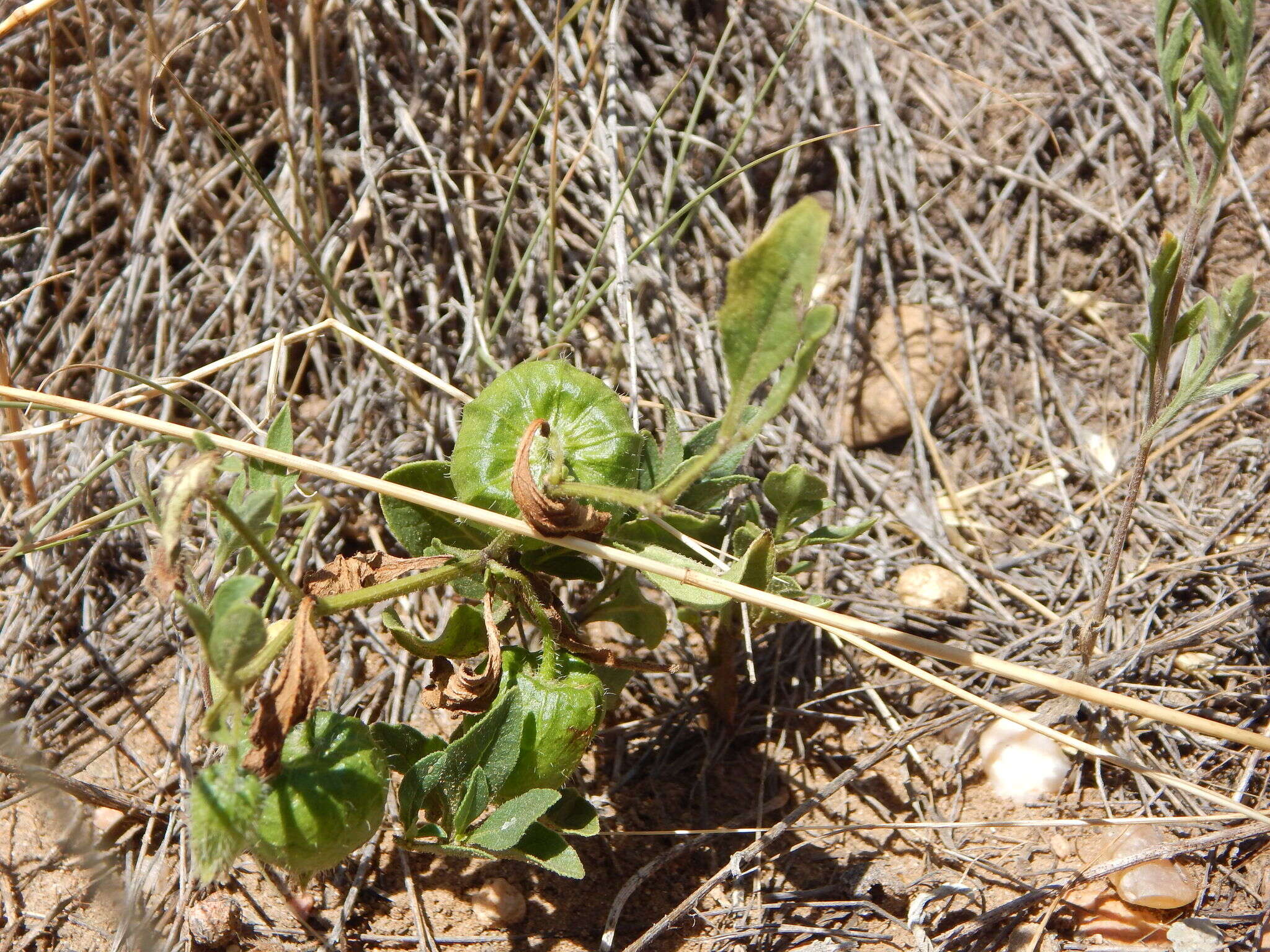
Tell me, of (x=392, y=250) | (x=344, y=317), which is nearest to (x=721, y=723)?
(x=344, y=317)

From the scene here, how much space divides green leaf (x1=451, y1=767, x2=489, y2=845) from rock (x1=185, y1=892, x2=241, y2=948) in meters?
0.56

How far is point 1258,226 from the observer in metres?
2.47

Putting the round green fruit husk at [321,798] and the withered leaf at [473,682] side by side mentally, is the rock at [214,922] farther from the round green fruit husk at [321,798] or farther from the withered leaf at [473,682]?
the withered leaf at [473,682]

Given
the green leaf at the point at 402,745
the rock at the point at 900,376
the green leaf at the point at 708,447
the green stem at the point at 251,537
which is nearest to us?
the green stem at the point at 251,537

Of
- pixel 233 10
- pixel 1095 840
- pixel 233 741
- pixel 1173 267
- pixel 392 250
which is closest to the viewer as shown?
pixel 233 741

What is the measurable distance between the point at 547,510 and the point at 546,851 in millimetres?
505

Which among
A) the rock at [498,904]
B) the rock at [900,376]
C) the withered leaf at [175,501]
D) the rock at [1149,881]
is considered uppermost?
the withered leaf at [175,501]

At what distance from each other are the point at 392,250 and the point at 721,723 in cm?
134

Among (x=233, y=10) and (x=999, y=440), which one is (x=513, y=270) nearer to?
(x=233, y=10)

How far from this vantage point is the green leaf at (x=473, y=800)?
57.7 inches

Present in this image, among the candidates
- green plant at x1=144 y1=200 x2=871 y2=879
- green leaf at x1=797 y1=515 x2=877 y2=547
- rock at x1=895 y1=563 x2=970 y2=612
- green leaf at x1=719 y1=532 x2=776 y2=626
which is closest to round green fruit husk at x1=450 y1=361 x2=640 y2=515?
green plant at x1=144 y1=200 x2=871 y2=879

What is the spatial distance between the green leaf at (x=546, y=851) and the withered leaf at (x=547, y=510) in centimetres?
44

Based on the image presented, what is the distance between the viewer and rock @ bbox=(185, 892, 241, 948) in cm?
171

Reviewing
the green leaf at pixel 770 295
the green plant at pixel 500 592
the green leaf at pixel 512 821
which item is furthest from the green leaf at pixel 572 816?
the green leaf at pixel 770 295
